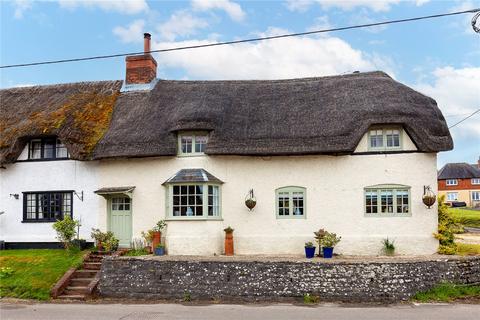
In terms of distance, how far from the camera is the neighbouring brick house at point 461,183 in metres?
61.2

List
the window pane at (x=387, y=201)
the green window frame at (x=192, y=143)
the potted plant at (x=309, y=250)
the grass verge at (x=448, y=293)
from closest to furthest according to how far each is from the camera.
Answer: the grass verge at (x=448, y=293) < the potted plant at (x=309, y=250) < the window pane at (x=387, y=201) < the green window frame at (x=192, y=143)

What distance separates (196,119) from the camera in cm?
1736

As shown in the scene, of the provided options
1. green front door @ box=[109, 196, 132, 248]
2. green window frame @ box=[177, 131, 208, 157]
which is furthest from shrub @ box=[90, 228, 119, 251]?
green window frame @ box=[177, 131, 208, 157]

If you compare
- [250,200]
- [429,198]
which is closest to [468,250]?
[429,198]

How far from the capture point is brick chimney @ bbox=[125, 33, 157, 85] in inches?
834

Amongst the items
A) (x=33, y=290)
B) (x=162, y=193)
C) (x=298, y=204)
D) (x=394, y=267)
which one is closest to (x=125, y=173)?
(x=162, y=193)

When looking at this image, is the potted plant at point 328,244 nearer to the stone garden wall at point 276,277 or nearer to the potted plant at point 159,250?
the stone garden wall at point 276,277

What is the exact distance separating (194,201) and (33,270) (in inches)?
234

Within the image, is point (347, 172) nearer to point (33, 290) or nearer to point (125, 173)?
point (125, 173)

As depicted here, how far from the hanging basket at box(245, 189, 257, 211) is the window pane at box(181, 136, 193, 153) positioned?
2.75 metres

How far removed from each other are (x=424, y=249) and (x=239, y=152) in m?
7.23

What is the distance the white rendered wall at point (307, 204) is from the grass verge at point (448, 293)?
2250mm

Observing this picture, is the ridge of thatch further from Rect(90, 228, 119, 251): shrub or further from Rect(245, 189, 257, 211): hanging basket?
Rect(245, 189, 257, 211): hanging basket

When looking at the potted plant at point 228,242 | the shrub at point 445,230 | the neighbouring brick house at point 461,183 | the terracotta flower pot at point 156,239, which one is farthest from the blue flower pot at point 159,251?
the neighbouring brick house at point 461,183
